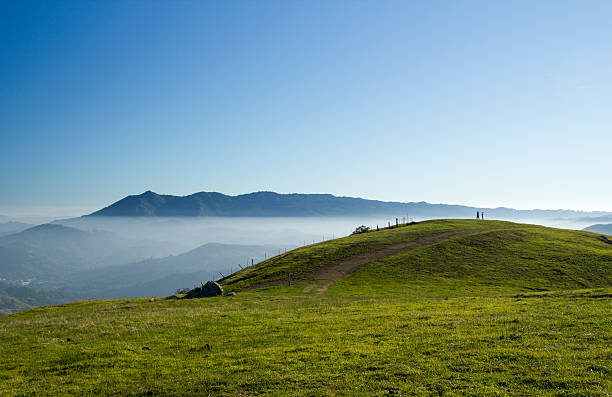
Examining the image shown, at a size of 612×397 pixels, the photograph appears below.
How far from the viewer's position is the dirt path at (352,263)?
54875 millimetres

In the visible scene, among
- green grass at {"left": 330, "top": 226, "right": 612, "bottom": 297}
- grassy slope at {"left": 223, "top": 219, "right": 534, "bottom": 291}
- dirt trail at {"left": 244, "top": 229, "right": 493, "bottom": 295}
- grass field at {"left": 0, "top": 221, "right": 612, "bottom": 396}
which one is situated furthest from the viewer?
grassy slope at {"left": 223, "top": 219, "right": 534, "bottom": 291}

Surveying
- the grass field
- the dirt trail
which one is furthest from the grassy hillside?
the grass field

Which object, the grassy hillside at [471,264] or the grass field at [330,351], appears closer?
the grass field at [330,351]

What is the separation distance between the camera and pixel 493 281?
53594 millimetres

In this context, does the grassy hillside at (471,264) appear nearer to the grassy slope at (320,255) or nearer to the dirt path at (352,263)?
the grassy slope at (320,255)

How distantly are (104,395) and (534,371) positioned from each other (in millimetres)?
19326

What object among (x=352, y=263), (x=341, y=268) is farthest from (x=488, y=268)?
(x=341, y=268)

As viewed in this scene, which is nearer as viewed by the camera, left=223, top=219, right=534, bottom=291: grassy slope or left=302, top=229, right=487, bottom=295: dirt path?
left=302, top=229, right=487, bottom=295: dirt path

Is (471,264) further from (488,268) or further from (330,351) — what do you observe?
(330,351)

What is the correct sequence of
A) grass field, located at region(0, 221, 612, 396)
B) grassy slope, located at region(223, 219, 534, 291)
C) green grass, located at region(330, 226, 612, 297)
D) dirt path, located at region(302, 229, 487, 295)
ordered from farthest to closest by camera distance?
grassy slope, located at region(223, 219, 534, 291)
dirt path, located at region(302, 229, 487, 295)
green grass, located at region(330, 226, 612, 297)
grass field, located at region(0, 221, 612, 396)

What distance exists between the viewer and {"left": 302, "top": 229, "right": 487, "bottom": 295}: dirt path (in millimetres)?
54875

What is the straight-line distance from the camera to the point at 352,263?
223 feet

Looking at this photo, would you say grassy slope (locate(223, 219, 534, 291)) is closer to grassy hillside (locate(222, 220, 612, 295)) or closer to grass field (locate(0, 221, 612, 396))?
grassy hillside (locate(222, 220, 612, 295))

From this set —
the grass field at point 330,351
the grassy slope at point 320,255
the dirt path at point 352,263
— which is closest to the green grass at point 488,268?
the dirt path at point 352,263
